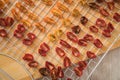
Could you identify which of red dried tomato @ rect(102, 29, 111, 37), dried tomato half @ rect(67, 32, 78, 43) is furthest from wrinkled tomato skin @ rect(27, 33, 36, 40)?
red dried tomato @ rect(102, 29, 111, 37)

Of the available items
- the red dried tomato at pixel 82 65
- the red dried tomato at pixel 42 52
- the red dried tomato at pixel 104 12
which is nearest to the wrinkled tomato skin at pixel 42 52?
the red dried tomato at pixel 42 52

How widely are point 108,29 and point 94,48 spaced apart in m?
0.07

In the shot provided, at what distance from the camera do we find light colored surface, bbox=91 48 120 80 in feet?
2.89

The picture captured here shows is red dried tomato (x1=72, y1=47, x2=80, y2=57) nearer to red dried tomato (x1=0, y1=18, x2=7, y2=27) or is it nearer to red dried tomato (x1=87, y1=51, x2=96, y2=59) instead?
red dried tomato (x1=87, y1=51, x2=96, y2=59)

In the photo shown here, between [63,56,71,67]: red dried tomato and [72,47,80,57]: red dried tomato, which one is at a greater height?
[72,47,80,57]: red dried tomato

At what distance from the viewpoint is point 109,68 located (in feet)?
2.93

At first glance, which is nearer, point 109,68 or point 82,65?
point 82,65

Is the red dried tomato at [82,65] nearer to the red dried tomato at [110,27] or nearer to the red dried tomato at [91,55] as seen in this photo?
the red dried tomato at [91,55]

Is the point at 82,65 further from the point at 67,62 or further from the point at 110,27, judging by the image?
the point at 110,27

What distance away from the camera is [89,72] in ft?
2.73

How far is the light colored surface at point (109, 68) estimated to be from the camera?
0.88 m

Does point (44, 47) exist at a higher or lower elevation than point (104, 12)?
lower

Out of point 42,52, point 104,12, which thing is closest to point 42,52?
point 42,52

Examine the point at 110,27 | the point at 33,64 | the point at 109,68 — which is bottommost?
the point at 33,64
